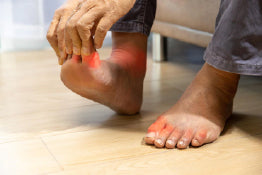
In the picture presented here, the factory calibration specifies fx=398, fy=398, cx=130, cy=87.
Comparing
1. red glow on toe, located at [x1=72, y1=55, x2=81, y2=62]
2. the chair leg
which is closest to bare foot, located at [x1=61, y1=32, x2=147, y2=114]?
red glow on toe, located at [x1=72, y1=55, x2=81, y2=62]

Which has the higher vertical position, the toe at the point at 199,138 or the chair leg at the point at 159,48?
the toe at the point at 199,138

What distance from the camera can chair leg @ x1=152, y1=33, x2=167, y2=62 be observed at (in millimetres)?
1760

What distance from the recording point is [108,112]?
3.46 ft

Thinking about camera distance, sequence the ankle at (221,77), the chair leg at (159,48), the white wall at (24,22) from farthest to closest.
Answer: the white wall at (24,22), the chair leg at (159,48), the ankle at (221,77)

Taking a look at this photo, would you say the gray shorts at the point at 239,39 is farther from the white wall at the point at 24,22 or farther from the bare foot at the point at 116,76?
the white wall at the point at 24,22

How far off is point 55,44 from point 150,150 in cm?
30

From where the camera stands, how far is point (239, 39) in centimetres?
77

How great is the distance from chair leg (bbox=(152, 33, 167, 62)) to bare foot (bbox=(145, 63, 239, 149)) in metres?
0.86

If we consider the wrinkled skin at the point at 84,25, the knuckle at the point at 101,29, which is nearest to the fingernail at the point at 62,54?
the wrinkled skin at the point at 84,25

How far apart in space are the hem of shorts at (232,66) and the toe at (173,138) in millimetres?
155

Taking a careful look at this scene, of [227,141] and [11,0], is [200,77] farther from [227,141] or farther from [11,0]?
[11,0]

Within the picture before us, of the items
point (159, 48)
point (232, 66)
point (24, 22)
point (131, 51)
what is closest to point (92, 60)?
point (131, 51)

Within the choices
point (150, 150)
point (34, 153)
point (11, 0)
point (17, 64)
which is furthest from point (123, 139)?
point (11, 0)

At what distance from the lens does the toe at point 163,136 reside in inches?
31.6
